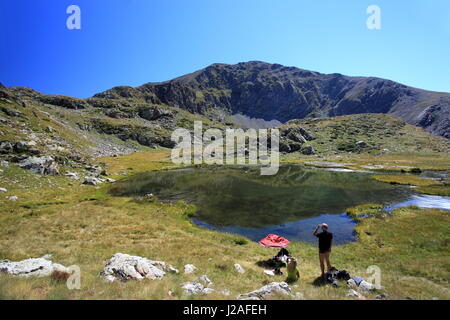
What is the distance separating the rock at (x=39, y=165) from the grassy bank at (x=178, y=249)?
6.45 meters

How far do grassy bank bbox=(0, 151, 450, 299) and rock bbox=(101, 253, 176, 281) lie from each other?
2.31 ft

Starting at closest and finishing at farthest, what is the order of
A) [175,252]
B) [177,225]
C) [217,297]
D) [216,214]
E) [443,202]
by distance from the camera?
[217,297] < [175,252] < [177,225] < [216,214] < [443,202]

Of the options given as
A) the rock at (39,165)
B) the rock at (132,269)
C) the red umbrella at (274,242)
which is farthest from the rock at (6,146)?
the red umbrella at (274,242)

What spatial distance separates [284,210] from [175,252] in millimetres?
24228

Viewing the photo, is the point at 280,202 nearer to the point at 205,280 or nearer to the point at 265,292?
the point at 205,280

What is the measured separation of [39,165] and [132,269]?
4636cm

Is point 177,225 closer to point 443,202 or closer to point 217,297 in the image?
point 217,297

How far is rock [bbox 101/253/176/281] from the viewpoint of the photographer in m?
11.8

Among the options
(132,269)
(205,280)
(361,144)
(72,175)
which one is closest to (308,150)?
(361,144)

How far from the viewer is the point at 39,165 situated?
44.8 metres
